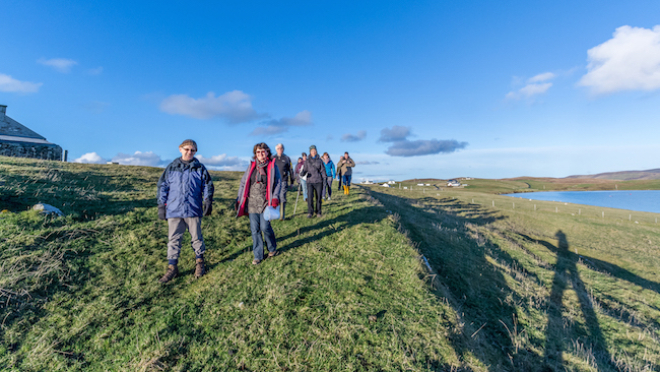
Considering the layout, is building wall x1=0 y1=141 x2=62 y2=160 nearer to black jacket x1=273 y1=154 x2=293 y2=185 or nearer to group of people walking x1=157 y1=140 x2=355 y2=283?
black jacket x1=273 y1=154 x2=293 y2=185

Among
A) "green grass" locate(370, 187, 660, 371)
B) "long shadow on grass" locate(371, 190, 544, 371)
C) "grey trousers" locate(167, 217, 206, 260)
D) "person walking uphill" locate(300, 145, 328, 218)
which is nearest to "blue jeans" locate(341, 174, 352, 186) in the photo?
"green grass" locate(370, 187, 660, 371)

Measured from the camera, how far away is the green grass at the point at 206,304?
4.54 meters

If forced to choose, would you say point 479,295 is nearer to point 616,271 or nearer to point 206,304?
point 206,304

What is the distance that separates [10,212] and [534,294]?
16009 millimetres

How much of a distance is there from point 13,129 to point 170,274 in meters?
51.6

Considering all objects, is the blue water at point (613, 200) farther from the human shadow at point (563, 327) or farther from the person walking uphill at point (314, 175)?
the person walking uphill at point (314, 175)

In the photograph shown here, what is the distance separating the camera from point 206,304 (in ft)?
18.6

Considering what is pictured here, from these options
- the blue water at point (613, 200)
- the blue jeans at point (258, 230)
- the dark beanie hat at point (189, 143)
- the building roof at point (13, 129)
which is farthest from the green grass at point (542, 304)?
the blue water at point (613, 200)

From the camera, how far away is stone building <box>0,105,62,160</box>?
33031mm

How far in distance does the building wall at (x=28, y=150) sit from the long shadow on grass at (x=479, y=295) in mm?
45934

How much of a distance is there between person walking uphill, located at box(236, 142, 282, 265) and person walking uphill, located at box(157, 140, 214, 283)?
91cm

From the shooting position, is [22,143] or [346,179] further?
[22,143]

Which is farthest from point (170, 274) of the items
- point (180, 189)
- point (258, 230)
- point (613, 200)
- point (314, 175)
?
point (613, 200)

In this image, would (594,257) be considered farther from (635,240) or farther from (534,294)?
(534,294)
